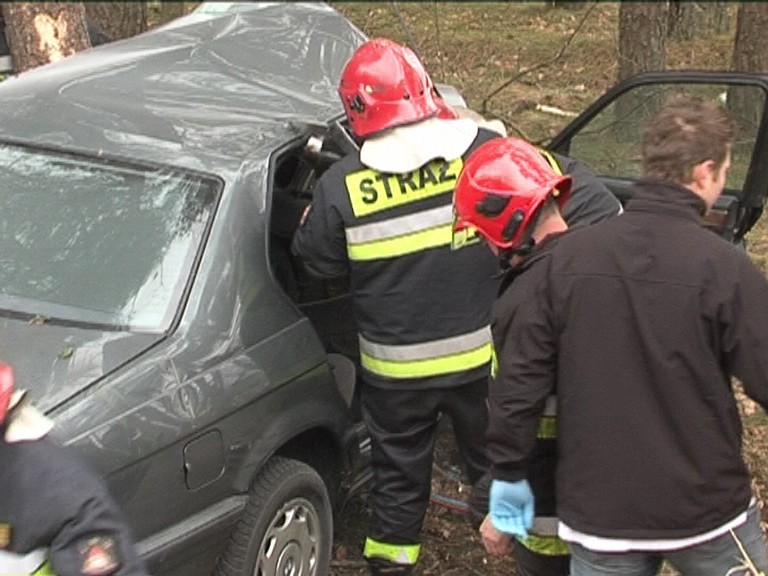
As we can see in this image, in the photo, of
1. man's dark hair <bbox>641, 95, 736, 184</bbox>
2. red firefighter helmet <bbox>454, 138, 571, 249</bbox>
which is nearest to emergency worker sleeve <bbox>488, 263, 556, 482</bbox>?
red firefighter helmet <bbox>454, 138, 571, 249</bbox>

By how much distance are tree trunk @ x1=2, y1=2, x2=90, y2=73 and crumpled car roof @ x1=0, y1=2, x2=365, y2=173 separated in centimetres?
112

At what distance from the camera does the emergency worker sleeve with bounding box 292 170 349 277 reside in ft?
12.6

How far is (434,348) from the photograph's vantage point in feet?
13.1

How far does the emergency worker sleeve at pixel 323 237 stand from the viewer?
3.85 m

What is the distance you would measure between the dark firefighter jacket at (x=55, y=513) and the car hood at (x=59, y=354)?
0.66 m

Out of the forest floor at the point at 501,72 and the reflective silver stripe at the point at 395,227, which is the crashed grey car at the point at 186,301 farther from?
the forest floor at the point at 501,72

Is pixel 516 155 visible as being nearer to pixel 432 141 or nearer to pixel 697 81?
pixel 432 141

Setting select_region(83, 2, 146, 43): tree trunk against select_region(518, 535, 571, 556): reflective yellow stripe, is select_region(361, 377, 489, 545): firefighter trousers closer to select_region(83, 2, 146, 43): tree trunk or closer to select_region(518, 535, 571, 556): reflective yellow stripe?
select_region(518, 535, 571, 556): reflective yellow stripe

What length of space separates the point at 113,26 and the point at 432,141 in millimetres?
8833

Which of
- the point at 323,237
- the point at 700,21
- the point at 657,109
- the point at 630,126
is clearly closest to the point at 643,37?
the point at 630,126

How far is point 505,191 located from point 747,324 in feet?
2.51

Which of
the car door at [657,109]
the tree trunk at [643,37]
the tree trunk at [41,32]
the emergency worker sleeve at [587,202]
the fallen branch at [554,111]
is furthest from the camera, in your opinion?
the fallen branch at [554,111]

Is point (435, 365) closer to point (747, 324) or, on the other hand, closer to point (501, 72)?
point (747, 324)

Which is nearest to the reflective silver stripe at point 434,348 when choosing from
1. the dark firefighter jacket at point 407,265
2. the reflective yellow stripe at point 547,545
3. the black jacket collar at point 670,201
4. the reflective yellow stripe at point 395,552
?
the dark firefighter jacket at point 407,265
